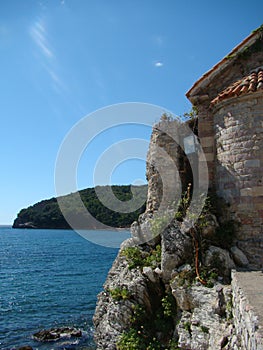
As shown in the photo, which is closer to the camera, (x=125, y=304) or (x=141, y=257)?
(x=125, y=304)

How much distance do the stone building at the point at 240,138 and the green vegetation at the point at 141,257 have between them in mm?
2583

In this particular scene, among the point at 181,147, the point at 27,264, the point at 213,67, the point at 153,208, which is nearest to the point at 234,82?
the point at 213,67

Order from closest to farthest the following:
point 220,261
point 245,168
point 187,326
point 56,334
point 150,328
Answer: point 187,326 → point 220,261 → point 150,328 → point 245,168 → point 56,334

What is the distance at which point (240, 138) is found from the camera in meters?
9.98

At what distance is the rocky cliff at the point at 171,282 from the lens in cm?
771

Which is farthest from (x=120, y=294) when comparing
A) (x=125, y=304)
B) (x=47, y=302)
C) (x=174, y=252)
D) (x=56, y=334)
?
(x=47, y=302)

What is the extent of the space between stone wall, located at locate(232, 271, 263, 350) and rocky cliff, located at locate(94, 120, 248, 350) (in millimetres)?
724

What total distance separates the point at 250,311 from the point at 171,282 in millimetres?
4395

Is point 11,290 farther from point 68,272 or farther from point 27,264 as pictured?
point 27,264

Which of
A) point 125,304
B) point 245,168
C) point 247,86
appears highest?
point 247,86

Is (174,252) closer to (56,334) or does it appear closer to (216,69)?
(216,69)

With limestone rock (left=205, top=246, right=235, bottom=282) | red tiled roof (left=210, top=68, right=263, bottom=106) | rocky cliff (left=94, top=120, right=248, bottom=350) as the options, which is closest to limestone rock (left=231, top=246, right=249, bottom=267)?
rocky cliff (left=94, top=120, right=248, bottom=350)

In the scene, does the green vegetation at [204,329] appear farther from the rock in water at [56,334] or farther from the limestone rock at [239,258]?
the rock in water at [56,334]

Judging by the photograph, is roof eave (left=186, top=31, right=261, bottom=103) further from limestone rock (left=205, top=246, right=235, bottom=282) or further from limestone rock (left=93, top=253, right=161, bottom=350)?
limestone rock (left=93, top=253, right=161, bottom=350)
